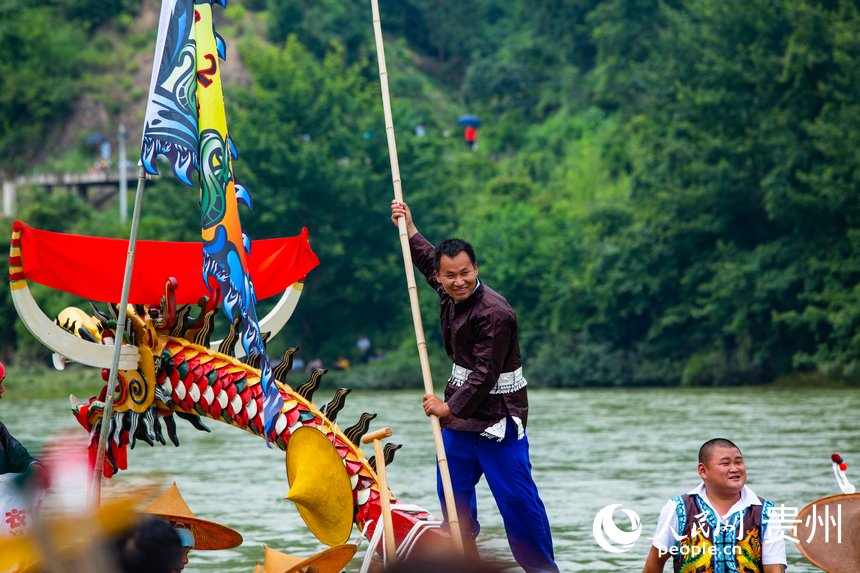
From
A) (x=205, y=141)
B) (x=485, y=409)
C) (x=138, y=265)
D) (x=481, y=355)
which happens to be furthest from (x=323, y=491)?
(x=205, y=141)

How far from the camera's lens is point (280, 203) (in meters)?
36.5

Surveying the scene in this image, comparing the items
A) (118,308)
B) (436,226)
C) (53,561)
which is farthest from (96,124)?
(53,561)

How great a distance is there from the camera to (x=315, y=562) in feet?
16.7

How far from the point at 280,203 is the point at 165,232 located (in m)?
3.67

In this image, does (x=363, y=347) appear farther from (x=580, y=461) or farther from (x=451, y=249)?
(x=451, y=249)

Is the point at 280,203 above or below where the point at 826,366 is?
above

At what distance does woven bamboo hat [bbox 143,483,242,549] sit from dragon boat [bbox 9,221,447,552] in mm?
294

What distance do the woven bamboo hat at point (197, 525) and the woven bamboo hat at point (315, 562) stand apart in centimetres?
39

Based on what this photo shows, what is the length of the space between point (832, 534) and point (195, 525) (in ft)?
7.67

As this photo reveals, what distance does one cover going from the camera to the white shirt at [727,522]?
4613mm

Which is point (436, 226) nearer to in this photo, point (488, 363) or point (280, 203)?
point (280, 203)

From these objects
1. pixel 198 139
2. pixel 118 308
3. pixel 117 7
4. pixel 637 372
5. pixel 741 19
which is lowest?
pixel 637 372

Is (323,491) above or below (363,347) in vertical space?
above

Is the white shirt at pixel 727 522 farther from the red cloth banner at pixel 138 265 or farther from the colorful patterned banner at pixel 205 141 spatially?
the red cloth banner at pixel 138 265
